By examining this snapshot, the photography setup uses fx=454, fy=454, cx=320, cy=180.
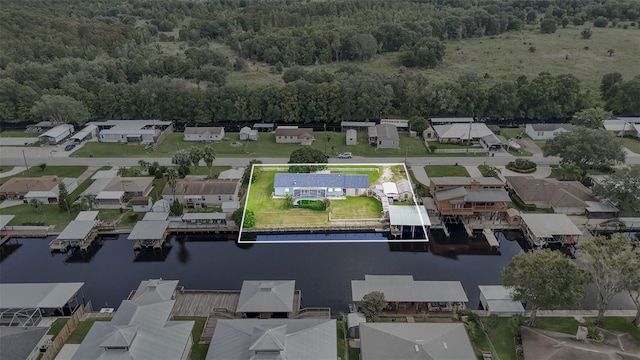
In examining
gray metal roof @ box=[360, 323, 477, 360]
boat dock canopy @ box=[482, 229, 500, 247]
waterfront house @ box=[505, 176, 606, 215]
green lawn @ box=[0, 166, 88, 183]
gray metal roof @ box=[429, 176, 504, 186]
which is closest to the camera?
gray metal roof @ box=[360, 323, 477, 360]

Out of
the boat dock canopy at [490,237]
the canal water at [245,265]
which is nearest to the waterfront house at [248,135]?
the canal water at [245,265]

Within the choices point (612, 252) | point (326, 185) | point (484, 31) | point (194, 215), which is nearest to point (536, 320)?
point (612, 252)

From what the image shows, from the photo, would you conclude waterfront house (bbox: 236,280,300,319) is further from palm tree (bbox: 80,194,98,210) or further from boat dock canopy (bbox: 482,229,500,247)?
palm tree (bbox: 80,194,98,210)

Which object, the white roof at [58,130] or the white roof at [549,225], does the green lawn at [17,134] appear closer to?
the white roof at [58,130]

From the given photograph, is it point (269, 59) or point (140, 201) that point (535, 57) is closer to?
point (269, 59)

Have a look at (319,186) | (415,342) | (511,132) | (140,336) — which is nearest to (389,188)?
(319,186)

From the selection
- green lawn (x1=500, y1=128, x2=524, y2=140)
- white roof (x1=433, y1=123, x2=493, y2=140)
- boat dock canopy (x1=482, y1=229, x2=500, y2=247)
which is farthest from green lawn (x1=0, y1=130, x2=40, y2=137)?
green lawn (x1=500, y1=128, x2=524, y2=140)
